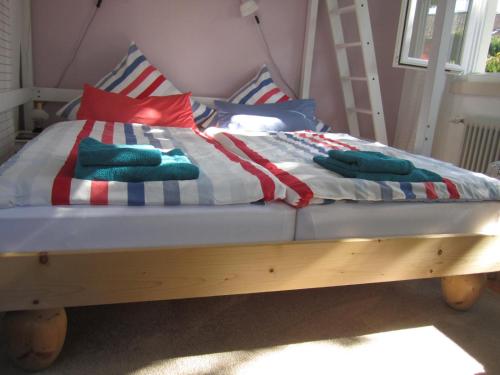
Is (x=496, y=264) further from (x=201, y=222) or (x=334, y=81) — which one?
(x=334, y=81)

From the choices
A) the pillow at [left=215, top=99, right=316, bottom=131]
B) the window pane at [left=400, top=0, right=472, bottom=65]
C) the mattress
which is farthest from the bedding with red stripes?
the window pane at [left=400, top=0, right=472, bottom=65]

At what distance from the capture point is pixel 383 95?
3.76 meters

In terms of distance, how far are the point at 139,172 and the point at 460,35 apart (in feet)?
8.76

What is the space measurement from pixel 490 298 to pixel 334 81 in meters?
2.20

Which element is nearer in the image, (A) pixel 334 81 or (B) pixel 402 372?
(B) pixel 402 372

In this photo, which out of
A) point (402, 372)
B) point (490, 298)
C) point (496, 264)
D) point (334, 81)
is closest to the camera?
point (402, 372)

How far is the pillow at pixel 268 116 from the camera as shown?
2912mm

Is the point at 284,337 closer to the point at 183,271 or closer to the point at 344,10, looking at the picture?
the point at 183,271

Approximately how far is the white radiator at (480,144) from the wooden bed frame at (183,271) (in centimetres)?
130

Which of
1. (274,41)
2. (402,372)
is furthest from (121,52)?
(402,372)

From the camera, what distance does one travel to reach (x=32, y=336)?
1236 millimetres

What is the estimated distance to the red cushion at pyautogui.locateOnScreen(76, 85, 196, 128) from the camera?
2.70 m

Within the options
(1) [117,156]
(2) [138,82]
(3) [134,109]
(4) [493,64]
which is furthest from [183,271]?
(4) [493,64]

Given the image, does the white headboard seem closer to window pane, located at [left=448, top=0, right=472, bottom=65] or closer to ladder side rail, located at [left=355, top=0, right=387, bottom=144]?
ladder side rail, located at [left=355, top=0, right=387, bottom=144]
